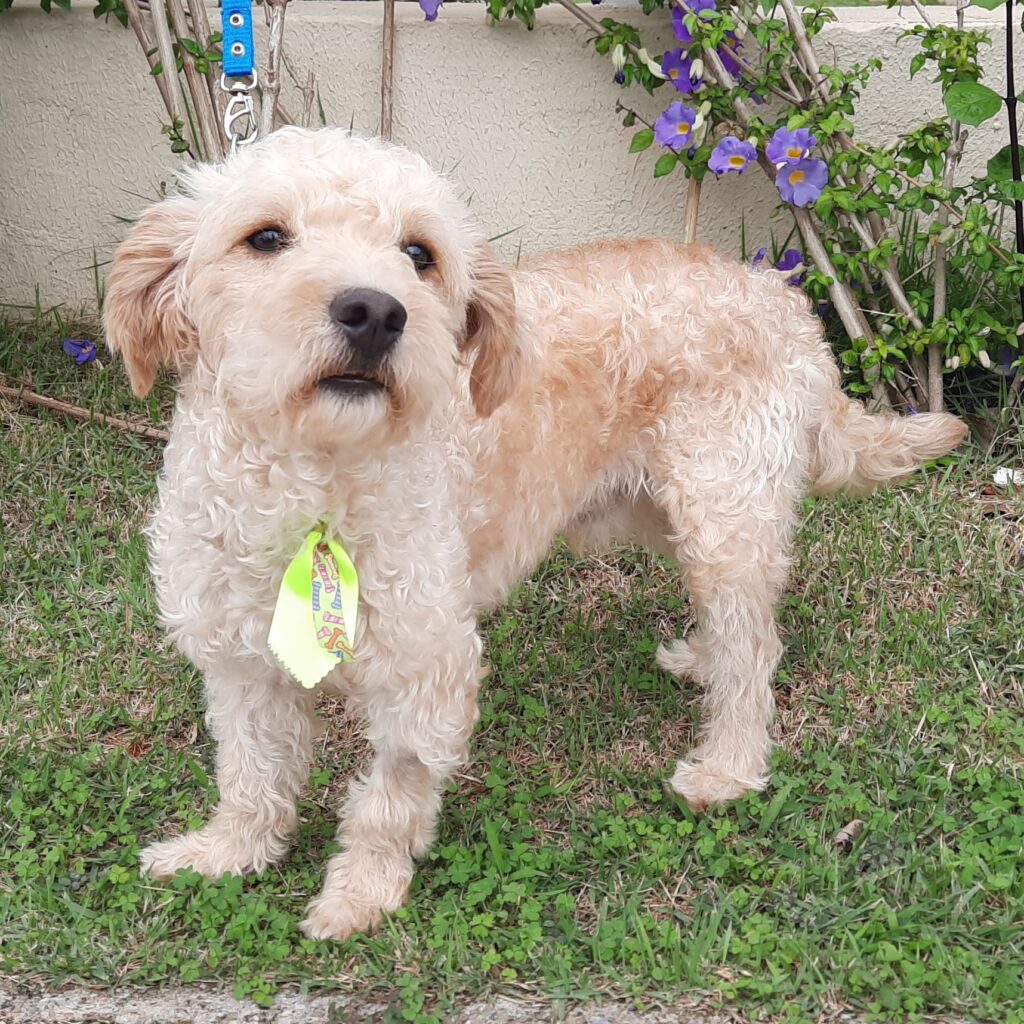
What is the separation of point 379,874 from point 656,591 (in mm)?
1626

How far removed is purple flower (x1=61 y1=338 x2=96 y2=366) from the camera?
15.4 feet

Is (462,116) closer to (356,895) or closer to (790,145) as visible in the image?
(790,145)

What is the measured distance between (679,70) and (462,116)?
36.0 inches

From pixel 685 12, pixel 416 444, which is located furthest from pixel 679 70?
pixel 416 444

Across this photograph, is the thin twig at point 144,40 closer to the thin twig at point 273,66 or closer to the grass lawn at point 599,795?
the thin twig at point 273,66

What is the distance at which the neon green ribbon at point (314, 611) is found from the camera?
7.59ft

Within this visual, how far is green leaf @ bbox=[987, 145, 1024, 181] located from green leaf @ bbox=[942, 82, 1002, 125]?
290mm

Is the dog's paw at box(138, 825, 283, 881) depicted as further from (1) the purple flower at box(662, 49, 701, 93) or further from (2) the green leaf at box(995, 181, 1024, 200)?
(2) the green leaf at box(995, 181, 1024, 200)

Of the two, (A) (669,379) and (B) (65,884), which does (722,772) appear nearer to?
(A) (669,379)

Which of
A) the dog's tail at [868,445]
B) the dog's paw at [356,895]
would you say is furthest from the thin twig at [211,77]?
the dog's paw at [356,895]

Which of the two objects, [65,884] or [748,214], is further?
[748,214]

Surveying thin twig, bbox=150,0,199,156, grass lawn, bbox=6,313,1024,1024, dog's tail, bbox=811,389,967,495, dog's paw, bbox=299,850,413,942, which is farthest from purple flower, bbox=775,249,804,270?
dog's paw, bbox=299,850,413,942

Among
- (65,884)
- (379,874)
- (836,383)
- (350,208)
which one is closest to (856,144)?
(836,383)

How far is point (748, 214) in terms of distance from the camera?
464 centimetres
